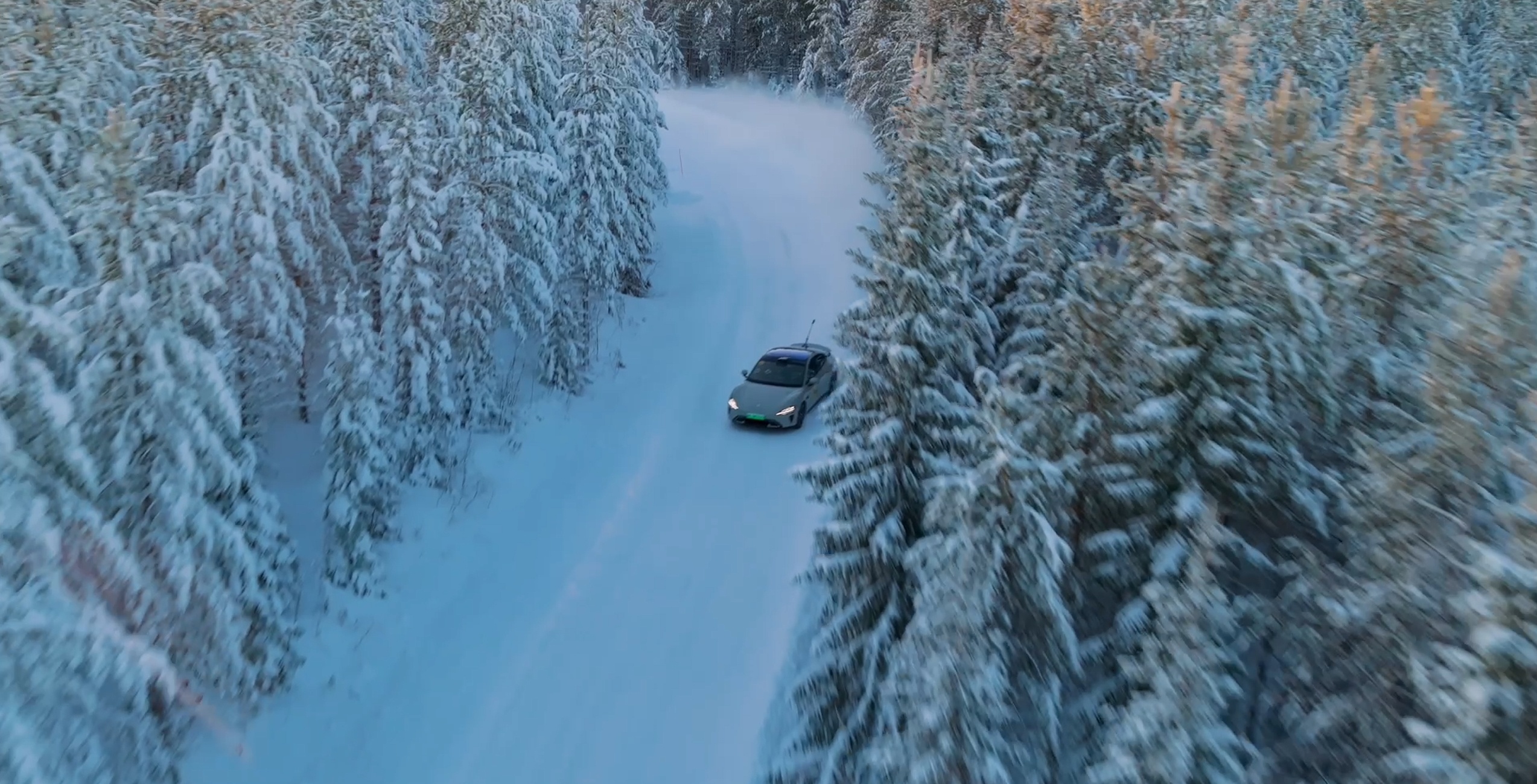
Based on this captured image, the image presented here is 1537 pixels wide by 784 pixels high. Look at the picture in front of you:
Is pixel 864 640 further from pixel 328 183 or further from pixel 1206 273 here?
pixel 328 183

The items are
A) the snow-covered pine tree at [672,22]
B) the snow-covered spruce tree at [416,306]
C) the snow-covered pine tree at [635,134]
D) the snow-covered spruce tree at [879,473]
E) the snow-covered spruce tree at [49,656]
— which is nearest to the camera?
the snow-covered spruce tree at [49,656]

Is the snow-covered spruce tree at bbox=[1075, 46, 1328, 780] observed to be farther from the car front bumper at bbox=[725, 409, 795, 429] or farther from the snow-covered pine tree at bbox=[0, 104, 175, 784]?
the car front bumper at bbox=[725, 409, 795, 429]

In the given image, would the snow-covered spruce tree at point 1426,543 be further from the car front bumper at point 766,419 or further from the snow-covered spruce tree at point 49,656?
the car front bumper at point 766,419

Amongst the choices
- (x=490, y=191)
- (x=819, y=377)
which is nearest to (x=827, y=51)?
(x=819, y=377)

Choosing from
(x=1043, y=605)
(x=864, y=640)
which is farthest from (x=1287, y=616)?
(x=864, y=640)

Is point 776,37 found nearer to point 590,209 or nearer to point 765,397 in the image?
point 590,209

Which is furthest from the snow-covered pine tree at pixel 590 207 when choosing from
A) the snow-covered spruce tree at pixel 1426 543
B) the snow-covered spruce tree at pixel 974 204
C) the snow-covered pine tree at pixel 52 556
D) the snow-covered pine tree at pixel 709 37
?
the snow-covered pine tree at pixel 709 37
